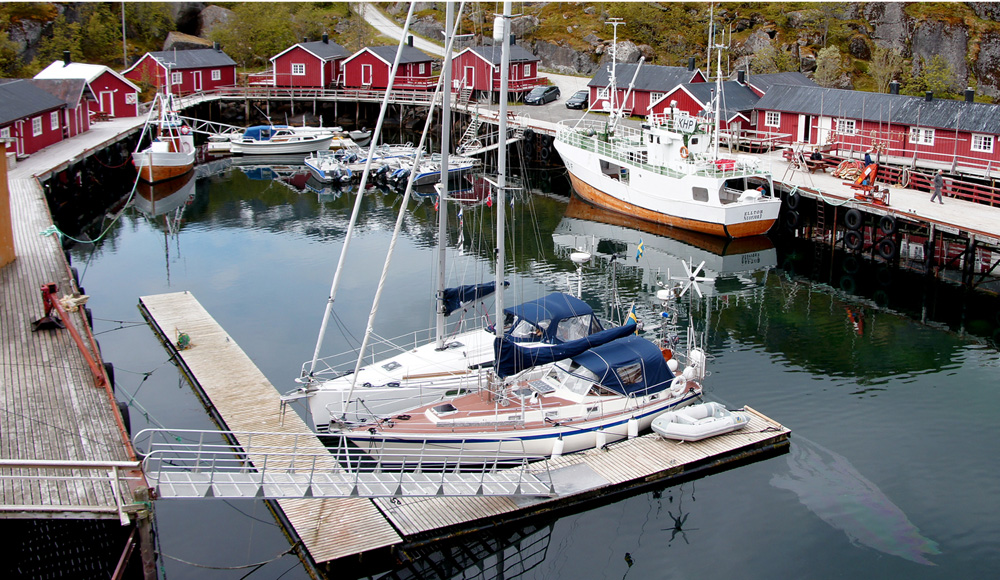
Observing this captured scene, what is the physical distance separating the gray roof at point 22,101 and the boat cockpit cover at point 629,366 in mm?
35888

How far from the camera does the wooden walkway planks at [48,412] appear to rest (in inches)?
661

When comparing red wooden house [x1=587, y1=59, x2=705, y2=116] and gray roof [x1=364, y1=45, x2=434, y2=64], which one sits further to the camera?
gray roof [x1=364, y1=45, x2=434, y2=64]

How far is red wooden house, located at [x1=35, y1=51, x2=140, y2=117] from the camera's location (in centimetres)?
6544

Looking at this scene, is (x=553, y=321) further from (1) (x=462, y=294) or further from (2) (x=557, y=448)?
(2) (x=557, y=448)

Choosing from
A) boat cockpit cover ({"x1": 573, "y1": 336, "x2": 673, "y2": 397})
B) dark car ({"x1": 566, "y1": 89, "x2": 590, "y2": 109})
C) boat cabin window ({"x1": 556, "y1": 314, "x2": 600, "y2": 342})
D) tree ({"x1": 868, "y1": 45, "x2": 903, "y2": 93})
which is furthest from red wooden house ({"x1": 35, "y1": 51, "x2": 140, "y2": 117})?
tree ({"x1": 868, "y1": 45, "x2": 903, "y2": 93})

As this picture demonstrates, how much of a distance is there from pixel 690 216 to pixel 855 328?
45.3ft

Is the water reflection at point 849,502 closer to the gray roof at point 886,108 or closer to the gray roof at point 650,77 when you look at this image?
the gray roof at point 886,108

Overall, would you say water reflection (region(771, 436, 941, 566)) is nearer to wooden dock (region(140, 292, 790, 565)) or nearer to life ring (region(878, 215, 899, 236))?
wooden dock (region(140, 292, 790, 565))

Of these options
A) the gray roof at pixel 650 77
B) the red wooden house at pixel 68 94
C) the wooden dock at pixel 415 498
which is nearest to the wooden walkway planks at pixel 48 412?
the wooden dock at pixel 415 498

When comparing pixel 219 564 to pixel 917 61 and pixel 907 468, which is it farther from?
pixel 917 61

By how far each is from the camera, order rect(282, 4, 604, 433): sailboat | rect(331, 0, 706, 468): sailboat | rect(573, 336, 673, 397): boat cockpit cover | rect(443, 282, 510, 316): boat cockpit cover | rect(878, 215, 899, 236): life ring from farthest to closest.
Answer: rect(878, 215, 899, 236): life ring
rect(443, 282, 510, 316): boat cockpit cover
rect(573, 336, 673, 397): boat cockpit cover
rect(282, 4, 604, 433): sailboat
rect(331, 0, 706, 468): sailboat

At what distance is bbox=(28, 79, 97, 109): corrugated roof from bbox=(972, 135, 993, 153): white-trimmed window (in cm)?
5070

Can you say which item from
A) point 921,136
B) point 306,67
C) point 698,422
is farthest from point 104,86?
point 698,422

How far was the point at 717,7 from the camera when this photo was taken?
80812mm
